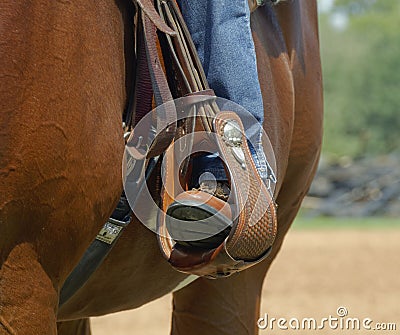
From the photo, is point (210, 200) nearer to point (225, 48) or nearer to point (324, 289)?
point (225, 48)

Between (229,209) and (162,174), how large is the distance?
0.67 feet

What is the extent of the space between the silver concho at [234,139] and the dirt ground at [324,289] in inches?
62.5

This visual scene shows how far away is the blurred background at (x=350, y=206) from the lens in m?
7.79

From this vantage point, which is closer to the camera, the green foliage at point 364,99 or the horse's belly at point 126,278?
the horse's belly at point 126,278

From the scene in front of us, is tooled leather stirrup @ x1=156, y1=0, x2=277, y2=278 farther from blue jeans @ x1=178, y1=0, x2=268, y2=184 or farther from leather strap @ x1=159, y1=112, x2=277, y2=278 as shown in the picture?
blue jeans @ x1=178, y1=0, x2=268, y2=184

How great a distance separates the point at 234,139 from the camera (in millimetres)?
2176

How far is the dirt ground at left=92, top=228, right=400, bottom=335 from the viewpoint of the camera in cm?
716

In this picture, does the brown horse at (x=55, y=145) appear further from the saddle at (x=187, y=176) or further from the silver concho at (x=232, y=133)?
the silver concho at (x=232, y=133)

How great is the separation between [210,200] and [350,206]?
1860cm

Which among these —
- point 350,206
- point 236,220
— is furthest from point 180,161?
point 350,206

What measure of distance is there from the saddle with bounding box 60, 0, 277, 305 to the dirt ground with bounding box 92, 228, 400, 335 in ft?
4.99

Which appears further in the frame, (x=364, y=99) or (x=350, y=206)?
(x=364, y=99)

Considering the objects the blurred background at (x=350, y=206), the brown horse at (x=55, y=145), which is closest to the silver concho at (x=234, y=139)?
the brown horse at (x=55, y=145)

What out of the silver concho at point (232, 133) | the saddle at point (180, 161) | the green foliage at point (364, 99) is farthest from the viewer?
the green foliage at point (364, 99)
